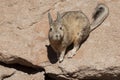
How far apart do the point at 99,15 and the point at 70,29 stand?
2.92 feet

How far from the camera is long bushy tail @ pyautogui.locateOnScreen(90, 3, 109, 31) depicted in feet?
28.1

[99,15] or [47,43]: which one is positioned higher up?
[99,15]

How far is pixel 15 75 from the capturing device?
8.53 metres

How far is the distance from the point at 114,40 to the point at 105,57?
1.72 feet

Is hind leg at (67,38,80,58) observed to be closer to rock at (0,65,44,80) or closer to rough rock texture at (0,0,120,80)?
rough rock texture at (0,0,120,80)

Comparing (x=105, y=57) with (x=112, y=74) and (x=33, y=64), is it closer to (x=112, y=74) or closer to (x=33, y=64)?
(x=112, y=74)

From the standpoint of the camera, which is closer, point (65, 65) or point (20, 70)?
point (65, 65)

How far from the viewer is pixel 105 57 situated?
789cm

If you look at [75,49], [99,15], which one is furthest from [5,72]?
[99,15]

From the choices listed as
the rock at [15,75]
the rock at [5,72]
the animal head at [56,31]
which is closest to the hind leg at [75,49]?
the animal head at [56,31]

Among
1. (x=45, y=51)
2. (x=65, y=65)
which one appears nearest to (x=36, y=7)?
(x=45, y=51)

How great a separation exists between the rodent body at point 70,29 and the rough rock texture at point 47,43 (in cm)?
13

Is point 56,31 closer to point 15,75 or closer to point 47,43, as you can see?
point 47,43

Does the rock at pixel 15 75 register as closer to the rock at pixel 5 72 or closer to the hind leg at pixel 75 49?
the rock at pixel 5 72
